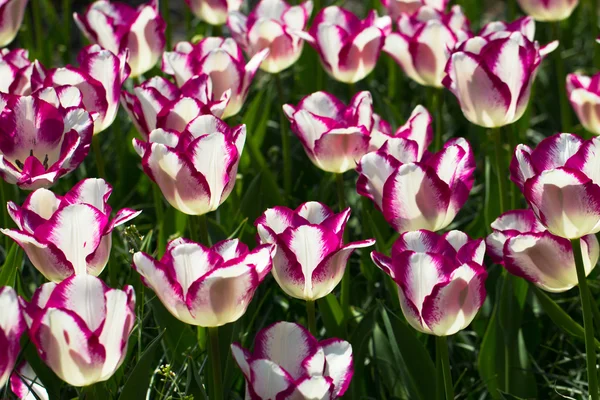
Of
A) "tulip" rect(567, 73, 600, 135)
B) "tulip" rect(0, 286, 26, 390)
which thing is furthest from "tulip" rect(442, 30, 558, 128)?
"tulip" rect(0, 286, 26, 390)

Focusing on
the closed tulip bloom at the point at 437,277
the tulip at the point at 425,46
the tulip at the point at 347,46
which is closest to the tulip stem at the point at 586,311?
the closed tulip bloom at the point at 437,277

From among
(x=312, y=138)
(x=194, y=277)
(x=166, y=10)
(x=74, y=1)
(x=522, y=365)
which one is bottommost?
(x=74, y=1)

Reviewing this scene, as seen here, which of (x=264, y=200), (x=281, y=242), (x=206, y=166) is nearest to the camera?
(x=281, y=242)

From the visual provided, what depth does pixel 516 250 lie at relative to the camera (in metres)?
1.22

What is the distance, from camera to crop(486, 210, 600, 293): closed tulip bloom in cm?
121

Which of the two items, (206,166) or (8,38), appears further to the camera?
(8,38)

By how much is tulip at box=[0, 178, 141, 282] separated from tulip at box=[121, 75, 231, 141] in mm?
298

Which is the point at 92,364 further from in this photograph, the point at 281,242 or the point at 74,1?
the point at 74,1

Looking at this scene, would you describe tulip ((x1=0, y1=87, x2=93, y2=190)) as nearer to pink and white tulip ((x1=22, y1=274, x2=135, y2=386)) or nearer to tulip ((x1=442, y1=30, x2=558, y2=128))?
pink and white tulip ((x1=22, y1=274, x2=135, y2=386))

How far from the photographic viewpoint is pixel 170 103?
1465 millimetres

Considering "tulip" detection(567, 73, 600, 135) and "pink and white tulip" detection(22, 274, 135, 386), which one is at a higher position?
"pink and white tulip" detection(22, 274, 135, 386)

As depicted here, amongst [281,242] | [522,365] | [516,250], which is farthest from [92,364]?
[522,365]

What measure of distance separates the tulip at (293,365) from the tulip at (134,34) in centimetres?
97

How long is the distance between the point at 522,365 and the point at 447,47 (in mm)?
536
